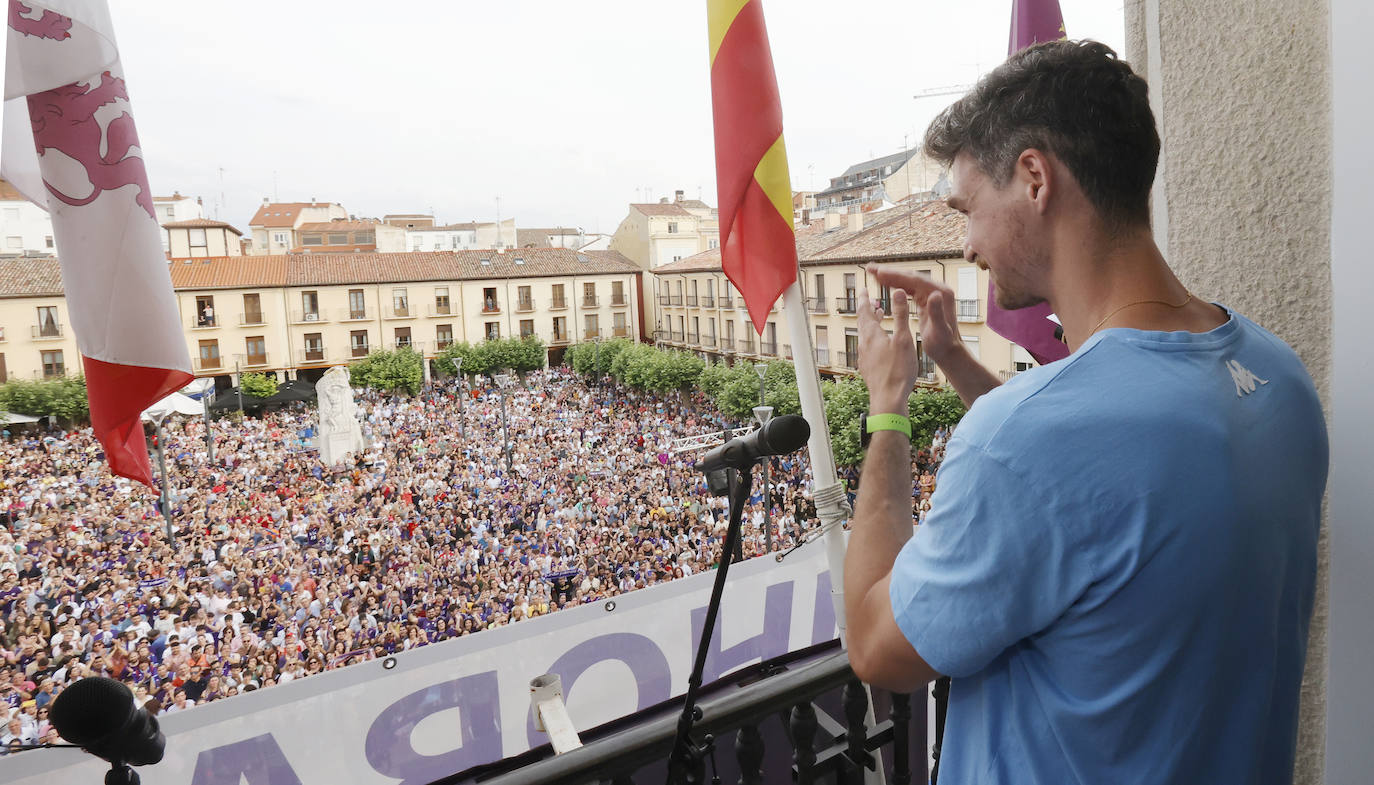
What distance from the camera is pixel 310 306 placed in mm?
24375

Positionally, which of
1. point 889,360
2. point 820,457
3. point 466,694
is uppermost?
point 889,360

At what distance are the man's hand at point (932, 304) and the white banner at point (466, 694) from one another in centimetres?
168

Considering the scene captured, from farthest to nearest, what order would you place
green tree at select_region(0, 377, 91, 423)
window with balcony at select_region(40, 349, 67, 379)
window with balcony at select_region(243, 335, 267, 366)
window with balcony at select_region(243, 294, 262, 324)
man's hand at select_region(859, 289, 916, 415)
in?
1. window with balcony at select_region(243, 335, 267, 366)
2. window with balcony at select_region(243, 294, 262, 324)
3. window with balcony at select_region(40, 349, 67, 379)
4. green tree at select_region(0, 377, 91, 423)
5. man's hand at select_region(859, 289, 916, 415)

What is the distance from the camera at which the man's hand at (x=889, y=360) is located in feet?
2.19

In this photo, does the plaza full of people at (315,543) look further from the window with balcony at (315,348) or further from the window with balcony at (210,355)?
the window with balcony at (315,348)

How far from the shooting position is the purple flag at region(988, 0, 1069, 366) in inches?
61.9

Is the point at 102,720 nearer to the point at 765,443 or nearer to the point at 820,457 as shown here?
the point at 765,443

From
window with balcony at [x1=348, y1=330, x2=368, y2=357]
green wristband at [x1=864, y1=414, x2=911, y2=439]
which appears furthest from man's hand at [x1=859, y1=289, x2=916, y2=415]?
window with balcony at [x1=348, y1=330, x2=368, y2=357]

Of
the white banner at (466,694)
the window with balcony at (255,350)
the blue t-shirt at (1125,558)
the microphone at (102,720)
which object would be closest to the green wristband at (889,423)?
the blue t-shirt at (1125,558)

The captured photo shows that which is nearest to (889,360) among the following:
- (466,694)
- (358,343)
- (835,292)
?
(466,694)

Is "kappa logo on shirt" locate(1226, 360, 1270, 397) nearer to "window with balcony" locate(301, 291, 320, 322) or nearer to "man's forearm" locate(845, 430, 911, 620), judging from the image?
"man's forearm" locate(845, 430, 911, 620)

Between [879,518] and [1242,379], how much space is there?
9.3 inches

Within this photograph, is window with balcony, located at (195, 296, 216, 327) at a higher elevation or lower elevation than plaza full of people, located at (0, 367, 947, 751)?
higher

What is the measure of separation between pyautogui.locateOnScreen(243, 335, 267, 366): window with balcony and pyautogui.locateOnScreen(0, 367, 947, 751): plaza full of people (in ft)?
21.5
